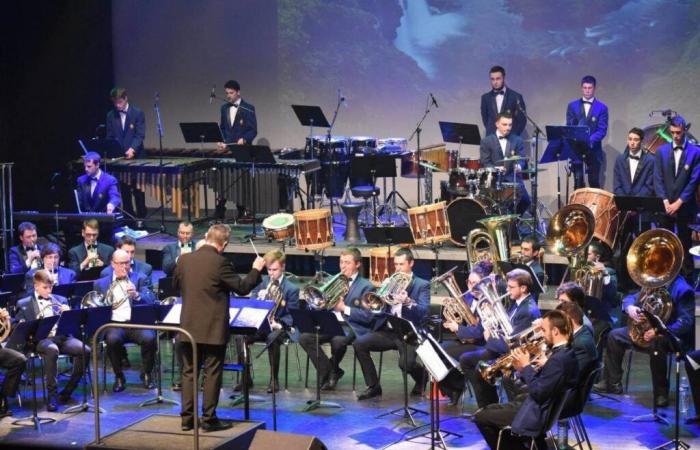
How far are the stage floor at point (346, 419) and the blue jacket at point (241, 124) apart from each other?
16.6 ft

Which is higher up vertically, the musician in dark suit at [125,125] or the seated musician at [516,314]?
the musician in dark suit at [125,125]

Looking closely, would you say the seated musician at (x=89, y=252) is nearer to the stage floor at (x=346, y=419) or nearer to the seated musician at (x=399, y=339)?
the stage floor at (x=346, y=419)

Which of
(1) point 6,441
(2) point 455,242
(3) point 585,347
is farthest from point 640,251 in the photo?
(1) point 6,441

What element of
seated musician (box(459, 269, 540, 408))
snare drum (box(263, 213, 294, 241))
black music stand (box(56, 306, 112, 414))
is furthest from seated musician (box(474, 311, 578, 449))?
snare drum (box(263, 213, 294, 241))

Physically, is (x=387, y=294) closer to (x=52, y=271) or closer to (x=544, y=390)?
(x=544, y=390)

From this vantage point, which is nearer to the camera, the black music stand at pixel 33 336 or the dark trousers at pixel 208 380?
the dark trousers at pixel 208 380

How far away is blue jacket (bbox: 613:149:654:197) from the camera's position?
1350 cm

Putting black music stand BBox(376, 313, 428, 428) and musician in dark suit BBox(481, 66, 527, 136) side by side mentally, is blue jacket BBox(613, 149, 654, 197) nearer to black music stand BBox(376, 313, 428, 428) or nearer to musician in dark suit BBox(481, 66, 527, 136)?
musician in dark suit BBox(481, 66, 527, 136)

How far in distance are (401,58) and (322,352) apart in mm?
7402

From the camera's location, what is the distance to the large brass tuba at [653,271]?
10.9 m

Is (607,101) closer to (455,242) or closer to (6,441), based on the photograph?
(455,242)

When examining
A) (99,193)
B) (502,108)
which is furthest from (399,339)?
(502,108)

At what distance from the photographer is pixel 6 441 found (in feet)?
33.9

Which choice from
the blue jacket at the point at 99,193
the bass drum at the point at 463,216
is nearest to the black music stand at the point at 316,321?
the bass drum at the point at 463,216
